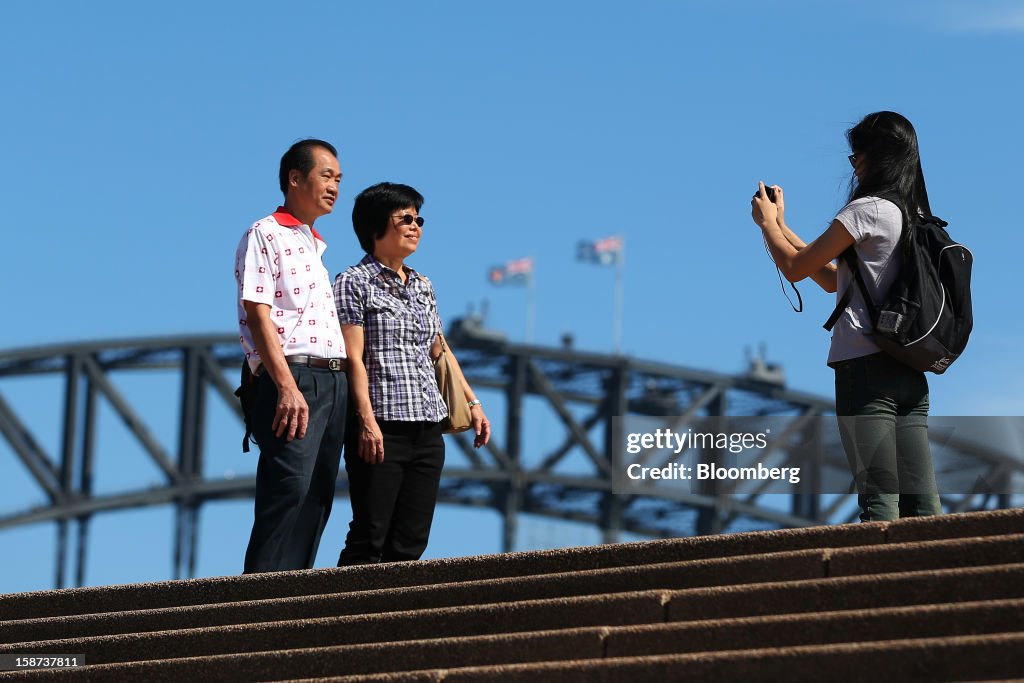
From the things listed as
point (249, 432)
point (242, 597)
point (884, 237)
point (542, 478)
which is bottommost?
point (542, 478)

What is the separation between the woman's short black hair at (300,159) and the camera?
7.60m

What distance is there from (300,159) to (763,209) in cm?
189

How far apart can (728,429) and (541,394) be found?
43.7m

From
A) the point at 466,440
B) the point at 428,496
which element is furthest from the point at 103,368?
the point at 428,496

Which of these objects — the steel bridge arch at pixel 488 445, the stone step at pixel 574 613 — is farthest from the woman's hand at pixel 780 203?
the steel bridge arch at pixel 488 445

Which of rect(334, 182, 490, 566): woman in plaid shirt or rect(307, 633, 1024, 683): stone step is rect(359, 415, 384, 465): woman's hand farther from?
rect(307, 633, 1024, 683): stone step

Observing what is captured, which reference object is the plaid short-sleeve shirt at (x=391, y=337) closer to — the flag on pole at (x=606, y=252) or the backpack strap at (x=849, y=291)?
the backpack strap at (x=849, y=291)

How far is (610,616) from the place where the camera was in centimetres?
615

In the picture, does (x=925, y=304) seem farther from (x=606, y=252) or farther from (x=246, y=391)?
(x=606, y=252)

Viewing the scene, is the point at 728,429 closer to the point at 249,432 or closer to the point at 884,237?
the point at 884,237

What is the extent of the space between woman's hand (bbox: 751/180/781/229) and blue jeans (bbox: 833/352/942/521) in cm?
63

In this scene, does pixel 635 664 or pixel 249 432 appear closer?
pixel 635 664

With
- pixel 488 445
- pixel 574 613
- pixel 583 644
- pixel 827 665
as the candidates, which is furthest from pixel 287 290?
pixel 488 445

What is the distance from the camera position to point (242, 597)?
7.04m
